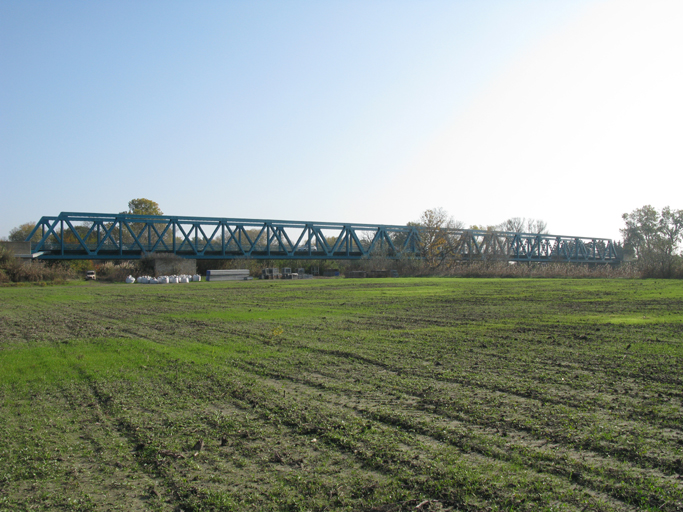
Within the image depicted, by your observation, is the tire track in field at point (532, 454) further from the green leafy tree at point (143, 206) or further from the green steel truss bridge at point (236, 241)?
the green leafy tree at point (143, 206)

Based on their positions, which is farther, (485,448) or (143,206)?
(143,206)

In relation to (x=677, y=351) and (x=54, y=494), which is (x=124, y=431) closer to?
(x=54, y=494)

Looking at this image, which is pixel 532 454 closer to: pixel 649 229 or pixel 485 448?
pixel 485 448

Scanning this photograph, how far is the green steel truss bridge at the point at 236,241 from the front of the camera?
43.7 metres

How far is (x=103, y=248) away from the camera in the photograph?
44.6 metres

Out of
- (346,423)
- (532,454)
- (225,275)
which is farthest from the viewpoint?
(225,275)

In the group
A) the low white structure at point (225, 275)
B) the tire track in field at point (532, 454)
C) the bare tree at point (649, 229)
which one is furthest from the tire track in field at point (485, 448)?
the bare tree at point (649, 229)

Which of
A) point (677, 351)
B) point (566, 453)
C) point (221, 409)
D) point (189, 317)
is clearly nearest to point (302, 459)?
point (221, 409)

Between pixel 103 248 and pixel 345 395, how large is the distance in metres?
46.6

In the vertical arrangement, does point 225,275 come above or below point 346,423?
below

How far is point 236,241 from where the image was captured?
1984 inches

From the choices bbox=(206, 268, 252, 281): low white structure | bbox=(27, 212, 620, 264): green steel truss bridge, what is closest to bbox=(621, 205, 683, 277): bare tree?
bbox=(27, 212, 620, 264): green steel truss bridge

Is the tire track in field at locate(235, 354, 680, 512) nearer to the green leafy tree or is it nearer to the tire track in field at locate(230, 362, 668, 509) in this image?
the tire track in field at locate(230, 362, 668, 509)

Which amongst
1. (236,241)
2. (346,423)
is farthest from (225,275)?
(346,423)
